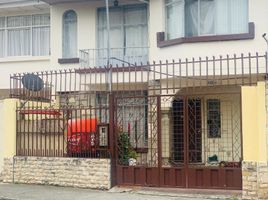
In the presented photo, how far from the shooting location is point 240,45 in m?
13.7

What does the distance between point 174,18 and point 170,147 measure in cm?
432

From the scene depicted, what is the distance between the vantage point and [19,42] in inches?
744

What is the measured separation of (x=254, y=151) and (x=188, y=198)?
172 centimetres

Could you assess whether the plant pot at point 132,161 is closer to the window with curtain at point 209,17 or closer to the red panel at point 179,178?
the red panel at point 179,178

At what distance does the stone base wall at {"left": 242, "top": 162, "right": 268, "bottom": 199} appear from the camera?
10.2 meters

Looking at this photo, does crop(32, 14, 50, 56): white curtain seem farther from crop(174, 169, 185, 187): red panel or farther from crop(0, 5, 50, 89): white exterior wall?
crop(174, 169, 185, 187): red panel

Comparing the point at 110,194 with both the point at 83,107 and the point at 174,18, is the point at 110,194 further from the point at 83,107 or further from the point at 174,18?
the point at 174,18

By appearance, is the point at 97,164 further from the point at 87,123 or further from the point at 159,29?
the point at 159,29

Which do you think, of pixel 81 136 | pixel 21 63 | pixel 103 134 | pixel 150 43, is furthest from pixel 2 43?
pixel 103 134

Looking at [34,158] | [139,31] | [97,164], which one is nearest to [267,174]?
[97,164]

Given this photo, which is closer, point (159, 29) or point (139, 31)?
point (159, 29)

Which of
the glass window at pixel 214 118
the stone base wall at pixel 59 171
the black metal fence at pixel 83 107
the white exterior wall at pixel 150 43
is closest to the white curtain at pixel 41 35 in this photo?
the white exterior wall at pixel 150 43

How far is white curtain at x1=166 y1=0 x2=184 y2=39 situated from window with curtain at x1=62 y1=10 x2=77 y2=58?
371cm

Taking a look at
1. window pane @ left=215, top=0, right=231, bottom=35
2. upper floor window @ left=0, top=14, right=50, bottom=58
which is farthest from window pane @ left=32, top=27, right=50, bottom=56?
window pane @ left=215, top=0, right=231, bottom=35
